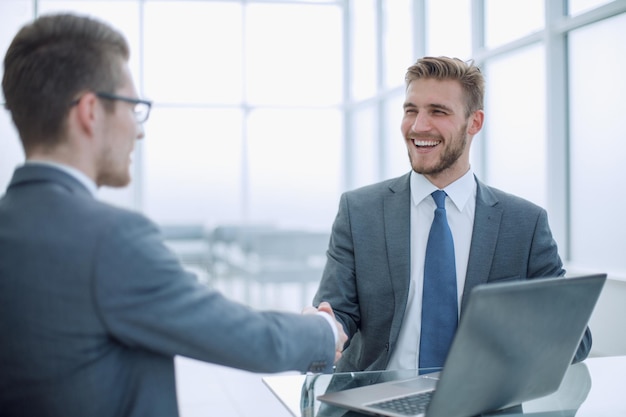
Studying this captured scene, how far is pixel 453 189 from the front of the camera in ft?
6.82

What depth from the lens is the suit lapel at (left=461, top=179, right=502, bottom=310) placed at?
77.5 inches

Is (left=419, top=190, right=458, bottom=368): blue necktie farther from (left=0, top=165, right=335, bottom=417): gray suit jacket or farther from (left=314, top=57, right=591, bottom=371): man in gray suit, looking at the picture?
(left=0, top=165, right=335, bottom=417): gray suit jacket

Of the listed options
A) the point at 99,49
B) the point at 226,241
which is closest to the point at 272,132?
the point at 226,241

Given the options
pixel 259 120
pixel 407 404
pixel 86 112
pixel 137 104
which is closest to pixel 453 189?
pixel 407 404

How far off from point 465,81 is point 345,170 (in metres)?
5.38

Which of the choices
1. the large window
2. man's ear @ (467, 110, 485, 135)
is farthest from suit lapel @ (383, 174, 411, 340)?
the large window

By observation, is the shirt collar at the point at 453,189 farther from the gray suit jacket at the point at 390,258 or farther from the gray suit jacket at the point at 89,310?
the gray suit jacket at the point at 89,310

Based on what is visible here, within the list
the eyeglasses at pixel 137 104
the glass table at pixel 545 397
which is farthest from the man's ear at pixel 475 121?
the eyeglasses at pixel 137 104

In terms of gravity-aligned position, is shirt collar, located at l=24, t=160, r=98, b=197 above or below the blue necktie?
above

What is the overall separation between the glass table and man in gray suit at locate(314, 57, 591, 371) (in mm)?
337

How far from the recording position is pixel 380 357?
1.98m

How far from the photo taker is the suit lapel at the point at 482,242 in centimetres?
197

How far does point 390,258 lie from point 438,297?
188 mm

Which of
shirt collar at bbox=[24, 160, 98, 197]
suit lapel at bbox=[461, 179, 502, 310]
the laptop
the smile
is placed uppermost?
the smile
